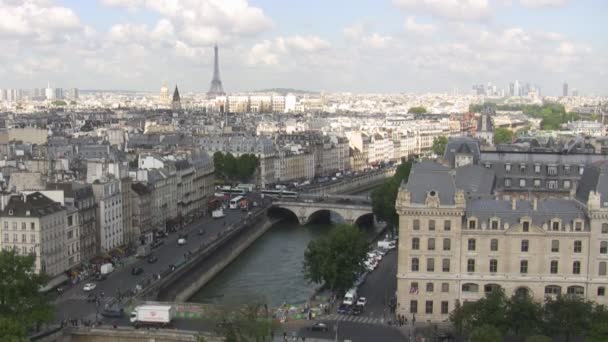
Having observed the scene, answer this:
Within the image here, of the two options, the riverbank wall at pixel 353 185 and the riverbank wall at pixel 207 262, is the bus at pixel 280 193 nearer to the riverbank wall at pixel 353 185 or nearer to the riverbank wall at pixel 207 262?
the riverbank wall at pixel 353 185

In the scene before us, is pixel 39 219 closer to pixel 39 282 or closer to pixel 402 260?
pixel 39 282

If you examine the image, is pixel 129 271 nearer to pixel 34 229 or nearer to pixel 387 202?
pixel 34 229

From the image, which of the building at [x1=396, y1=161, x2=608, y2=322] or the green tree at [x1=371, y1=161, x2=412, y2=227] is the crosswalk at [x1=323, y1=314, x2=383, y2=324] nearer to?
the building at [x1=396, y1=161, x2=608, y2=322]

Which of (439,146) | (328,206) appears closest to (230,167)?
(328,206)

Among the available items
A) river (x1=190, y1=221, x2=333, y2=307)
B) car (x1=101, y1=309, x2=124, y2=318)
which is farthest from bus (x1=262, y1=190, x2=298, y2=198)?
car (x1=101, y1=309, x2=124, y2=318)

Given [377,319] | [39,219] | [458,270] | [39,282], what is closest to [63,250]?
[39,219]
